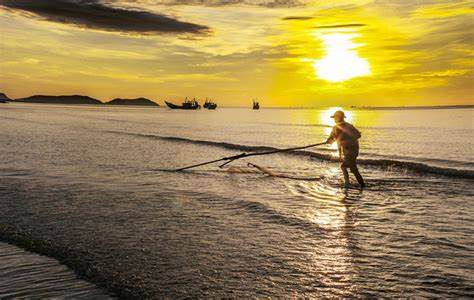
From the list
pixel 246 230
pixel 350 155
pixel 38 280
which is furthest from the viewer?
pixel 350 155

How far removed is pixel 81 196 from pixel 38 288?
20.8 feet

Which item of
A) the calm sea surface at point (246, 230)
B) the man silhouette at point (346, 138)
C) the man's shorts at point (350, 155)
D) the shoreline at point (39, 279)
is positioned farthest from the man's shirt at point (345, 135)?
the shoreline at point (39, 279)

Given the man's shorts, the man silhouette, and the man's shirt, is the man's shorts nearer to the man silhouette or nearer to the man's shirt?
the man silhouette

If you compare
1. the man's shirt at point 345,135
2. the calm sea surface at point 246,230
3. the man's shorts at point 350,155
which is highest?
the man's shirt at point 345,135

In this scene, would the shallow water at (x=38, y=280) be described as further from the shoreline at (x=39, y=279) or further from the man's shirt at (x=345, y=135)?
the man's shirt at (x=345, y=135)

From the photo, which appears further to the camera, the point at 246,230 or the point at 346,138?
the point at 346,138

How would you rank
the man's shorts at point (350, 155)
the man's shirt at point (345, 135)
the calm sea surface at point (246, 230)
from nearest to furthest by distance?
the calm sea surface at point (246, 230) → the man's shirt at point (345, 135) → the man's shorts at point (350, 155)

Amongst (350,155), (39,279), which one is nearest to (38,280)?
(39,279)

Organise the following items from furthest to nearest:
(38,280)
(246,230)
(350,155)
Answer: (350,155) → (246,230) → (38,280)

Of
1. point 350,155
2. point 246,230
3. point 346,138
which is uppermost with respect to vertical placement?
point 346,138

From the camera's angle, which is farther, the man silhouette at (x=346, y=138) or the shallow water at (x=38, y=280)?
the man silhouette at (x=346, y=138)

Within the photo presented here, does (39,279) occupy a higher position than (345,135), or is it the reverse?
(345,135)

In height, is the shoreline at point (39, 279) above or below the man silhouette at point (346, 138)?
below

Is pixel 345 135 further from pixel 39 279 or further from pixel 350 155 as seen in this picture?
pixel 39 279
